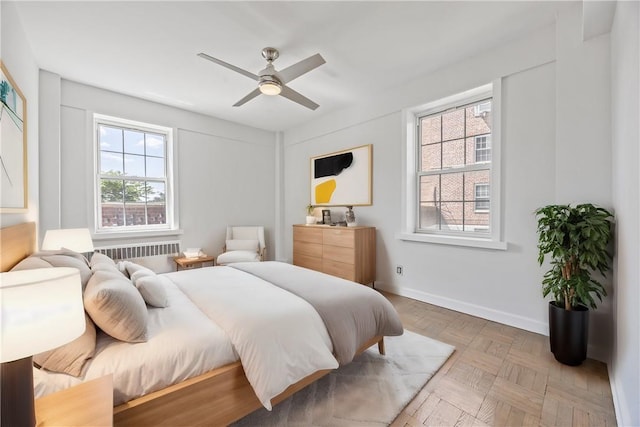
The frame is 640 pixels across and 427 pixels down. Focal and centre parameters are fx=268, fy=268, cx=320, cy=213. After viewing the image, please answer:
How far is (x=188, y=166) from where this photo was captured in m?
4.30

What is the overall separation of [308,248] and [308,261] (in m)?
0.21

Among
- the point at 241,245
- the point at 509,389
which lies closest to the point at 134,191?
the point at 241,245

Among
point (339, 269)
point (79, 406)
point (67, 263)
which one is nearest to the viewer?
point (79, 406)

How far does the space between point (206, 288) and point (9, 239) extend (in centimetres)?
115

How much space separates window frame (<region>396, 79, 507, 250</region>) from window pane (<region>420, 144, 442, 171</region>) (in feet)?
0.30

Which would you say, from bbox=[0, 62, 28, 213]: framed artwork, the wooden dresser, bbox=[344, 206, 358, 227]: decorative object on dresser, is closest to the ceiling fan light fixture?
bbox=[0, 62, 28, 213]: framed artwork

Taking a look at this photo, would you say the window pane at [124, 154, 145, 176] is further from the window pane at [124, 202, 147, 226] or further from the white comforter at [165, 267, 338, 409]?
the white comforter at [165, 267, 338, 409]

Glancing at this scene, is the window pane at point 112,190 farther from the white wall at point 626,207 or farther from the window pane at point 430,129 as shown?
the white wall at point 626,207

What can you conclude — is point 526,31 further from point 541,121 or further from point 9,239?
point 9,239

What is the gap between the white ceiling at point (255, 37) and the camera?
2146 mm

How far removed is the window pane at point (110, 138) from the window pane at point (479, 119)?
4.63 metres

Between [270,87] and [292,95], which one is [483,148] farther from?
[270,87]

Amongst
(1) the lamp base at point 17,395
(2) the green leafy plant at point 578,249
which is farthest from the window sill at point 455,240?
(1) the lamp base at point 17,395

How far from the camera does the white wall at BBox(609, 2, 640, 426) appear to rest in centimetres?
129
